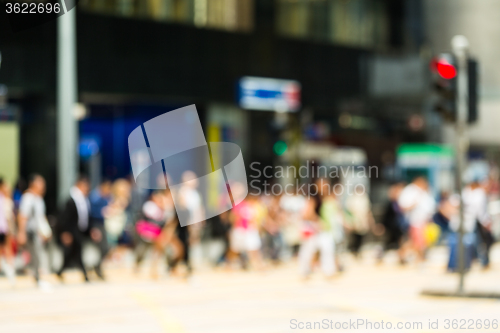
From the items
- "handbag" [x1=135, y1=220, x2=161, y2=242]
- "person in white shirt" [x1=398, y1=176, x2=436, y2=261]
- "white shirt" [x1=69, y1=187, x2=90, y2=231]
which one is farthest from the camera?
"person in white shirt" [x1=398, y1=176, x2=436, y2=261]

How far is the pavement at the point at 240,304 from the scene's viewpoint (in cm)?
926

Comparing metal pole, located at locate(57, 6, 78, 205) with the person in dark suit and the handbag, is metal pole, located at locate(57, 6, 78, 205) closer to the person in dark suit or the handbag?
the handbag

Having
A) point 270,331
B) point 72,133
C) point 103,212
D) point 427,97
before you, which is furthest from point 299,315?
point 427,97

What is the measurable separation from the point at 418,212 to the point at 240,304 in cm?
695

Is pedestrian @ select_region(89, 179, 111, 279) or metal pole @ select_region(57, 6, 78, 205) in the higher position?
metal pole @ select_region(57, 6, 78, 205)

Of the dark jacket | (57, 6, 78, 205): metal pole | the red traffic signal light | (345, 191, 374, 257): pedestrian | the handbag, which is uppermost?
the red traffic signal light

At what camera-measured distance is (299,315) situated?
399 inches

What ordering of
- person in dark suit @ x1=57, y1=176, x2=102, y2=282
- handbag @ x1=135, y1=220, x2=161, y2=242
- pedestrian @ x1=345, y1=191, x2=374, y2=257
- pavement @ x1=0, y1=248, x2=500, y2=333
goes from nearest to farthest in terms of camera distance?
pavement @ x1=0, y1=248, x2=500, y2=333, person in dark suit @ x1=57, y1=176, x2=102, y2=282, handbag @ x1=135, y1=220, x2=161, y2=242, pedestrian @ x1=345, y1=191, x2=374, y2=257

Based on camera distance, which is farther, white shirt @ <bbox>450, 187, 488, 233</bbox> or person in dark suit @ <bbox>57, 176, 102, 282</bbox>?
white shirt @ <bbox>450, 187, 488, 233</bbox>

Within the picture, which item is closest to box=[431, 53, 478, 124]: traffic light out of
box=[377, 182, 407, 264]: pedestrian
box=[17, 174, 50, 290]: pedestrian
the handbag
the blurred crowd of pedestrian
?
the blurred crowd of pedestrian

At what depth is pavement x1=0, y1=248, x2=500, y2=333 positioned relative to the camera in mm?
9258

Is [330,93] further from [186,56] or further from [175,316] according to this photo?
[175,316]

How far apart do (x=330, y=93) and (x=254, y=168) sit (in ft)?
12.7

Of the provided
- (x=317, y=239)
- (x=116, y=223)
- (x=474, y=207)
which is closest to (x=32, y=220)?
(x=317, y=239)
